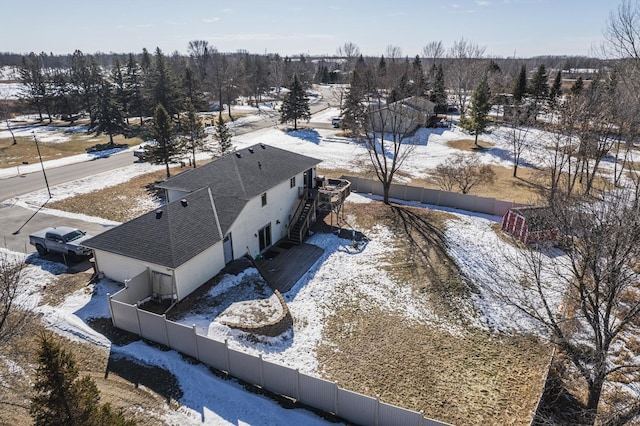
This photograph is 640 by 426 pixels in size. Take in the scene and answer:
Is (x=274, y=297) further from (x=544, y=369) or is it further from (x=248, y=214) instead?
(x=544, y=369)


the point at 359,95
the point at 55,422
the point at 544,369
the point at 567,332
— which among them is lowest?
the point at 544,369

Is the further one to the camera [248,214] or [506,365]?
[248,214]

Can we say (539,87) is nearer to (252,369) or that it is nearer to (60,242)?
(252,369)

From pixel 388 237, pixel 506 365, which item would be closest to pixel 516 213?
pixel 388 237

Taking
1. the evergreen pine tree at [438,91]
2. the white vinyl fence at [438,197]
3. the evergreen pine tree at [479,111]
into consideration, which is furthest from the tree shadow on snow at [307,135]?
the evergreen pine tree at [438,91]

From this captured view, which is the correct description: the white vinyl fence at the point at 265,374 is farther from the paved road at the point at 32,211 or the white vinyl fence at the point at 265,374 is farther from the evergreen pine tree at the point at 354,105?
the evergreen pine tree at the point at 354,105

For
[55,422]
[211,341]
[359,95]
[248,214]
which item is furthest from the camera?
[359,95]

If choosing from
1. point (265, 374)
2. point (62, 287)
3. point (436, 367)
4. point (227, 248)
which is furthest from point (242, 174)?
point (436, 367)
